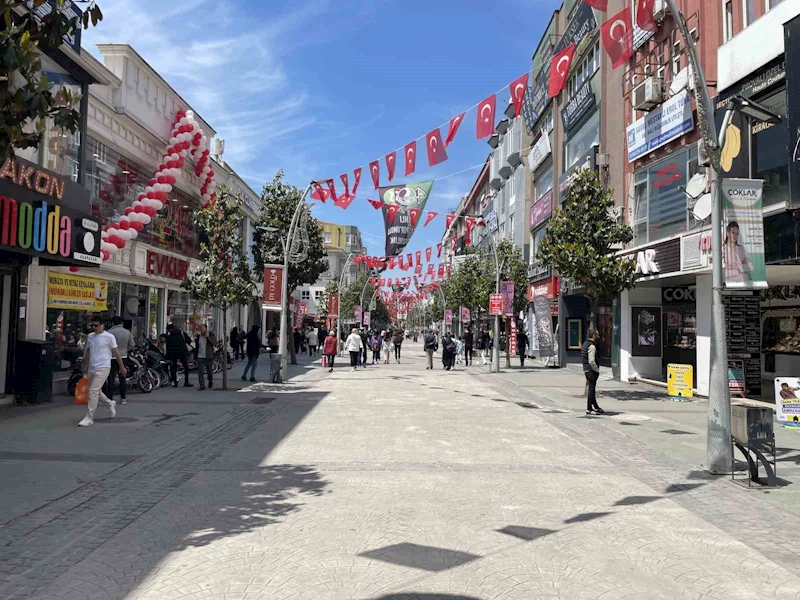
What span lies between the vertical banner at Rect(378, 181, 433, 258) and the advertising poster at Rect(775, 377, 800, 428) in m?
13.1

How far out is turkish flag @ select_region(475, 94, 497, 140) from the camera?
48.3 ft

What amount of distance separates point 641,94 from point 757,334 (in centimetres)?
779

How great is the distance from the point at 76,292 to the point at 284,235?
40.9 feet

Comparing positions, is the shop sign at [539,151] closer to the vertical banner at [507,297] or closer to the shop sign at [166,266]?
the vertical banner at [507,297]

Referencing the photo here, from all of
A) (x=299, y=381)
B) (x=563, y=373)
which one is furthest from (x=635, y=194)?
(x=299, y=381)

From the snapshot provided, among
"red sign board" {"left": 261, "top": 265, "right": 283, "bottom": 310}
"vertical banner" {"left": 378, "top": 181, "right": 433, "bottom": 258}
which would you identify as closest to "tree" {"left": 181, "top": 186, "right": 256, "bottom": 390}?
"red sign board" {"left": 261, "top": 265, "right": 283, "bottom": 310}

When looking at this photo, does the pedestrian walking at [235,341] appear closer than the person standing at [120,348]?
No

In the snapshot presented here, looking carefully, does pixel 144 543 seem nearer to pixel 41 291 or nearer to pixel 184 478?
pixel 184 478

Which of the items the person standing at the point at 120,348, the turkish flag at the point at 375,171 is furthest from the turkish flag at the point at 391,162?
the person standing at the point at 120,348

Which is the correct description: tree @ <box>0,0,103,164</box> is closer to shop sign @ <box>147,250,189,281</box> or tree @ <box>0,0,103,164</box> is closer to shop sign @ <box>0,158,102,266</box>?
shop sign @ <box>0,158,102,266</box>

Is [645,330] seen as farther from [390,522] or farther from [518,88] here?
[390,522]

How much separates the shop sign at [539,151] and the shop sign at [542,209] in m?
2.11

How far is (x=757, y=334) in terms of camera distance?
1664 centimetres

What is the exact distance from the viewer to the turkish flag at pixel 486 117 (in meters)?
14.7
